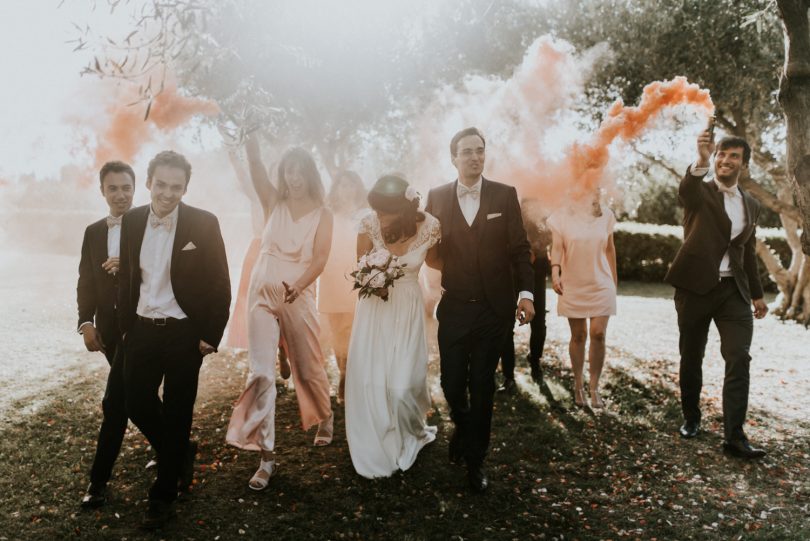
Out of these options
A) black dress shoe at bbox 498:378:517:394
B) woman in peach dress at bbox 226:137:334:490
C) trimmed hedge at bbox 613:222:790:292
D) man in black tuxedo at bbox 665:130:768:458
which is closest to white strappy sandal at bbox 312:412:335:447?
woman in peach dress at bbox 226:137:334:490

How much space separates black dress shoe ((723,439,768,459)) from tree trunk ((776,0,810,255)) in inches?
78.7

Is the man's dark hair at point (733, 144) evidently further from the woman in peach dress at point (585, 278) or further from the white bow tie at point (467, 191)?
the white bow tie at point (467, 191)

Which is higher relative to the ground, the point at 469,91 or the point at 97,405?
the point at 469,91

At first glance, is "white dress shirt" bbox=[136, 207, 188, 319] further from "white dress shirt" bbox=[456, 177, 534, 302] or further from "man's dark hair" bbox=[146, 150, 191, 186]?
"white dress shirt" bbox=[456, 177, 534, 302]

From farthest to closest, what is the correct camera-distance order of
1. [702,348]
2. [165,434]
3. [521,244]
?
[702,348] → [521,244] → [165,434]

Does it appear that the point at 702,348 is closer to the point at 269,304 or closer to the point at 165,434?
the point at 269,304

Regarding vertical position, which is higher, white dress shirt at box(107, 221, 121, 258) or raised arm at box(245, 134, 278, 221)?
raised arm at box(245, 134, 278, 221)

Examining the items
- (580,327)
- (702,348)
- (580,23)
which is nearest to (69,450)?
(580,327)

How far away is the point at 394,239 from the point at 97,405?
4.17m

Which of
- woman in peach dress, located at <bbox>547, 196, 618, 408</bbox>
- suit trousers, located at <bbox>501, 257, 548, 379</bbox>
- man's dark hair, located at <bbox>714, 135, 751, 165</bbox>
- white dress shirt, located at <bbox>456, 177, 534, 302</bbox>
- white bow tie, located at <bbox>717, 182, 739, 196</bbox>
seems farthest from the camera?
suit trousers, located at <bbox>501, 257, 548, 379</bbox>

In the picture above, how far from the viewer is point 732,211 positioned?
5.68m

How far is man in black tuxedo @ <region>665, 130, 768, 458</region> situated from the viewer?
5.45m

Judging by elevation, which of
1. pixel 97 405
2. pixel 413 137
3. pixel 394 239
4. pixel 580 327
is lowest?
pixel 97 405

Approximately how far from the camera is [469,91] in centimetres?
1433
